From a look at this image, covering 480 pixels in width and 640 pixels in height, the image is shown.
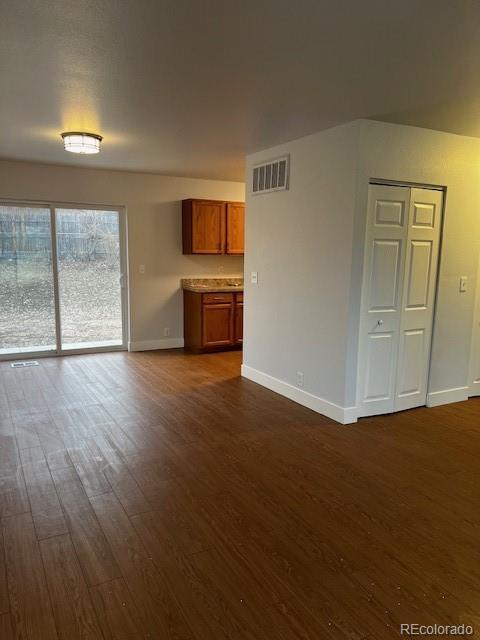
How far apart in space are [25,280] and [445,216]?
507 cm

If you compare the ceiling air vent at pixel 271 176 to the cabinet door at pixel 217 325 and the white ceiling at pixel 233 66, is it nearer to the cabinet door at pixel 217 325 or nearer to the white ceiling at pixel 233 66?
the white ceiling at pixel 233 66

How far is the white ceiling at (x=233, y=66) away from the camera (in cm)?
200

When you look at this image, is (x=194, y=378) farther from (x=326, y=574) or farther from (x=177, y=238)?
(x=326, y=574)

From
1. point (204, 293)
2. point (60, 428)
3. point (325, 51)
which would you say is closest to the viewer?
point (325, 51)

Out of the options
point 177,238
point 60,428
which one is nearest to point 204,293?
point 177,238

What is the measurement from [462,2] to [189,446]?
306 cm

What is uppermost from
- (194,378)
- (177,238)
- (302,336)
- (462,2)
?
(462,2)

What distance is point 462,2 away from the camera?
188 cm

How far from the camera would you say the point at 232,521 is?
2.51m

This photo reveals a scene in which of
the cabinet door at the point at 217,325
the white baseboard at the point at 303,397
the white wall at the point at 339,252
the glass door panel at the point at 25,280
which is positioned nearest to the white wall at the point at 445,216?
the white wall at the point at 339,252

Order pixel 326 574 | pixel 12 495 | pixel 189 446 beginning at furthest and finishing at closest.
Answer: pixel 189 446
pixel 12 495
pixel 326 574

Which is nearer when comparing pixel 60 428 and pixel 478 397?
pixel 60 428

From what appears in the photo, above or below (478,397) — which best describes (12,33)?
above

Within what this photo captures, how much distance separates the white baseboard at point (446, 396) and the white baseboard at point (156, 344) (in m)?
3.88
